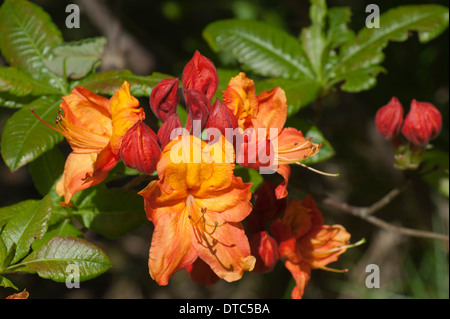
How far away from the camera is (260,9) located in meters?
3.20

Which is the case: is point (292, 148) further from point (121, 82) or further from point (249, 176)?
point (121, 82)

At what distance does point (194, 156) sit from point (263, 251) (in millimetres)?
434

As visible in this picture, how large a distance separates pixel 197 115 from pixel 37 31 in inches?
31.6

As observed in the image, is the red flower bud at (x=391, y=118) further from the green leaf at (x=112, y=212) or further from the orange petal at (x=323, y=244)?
the green leaf at (x=112, y=212)

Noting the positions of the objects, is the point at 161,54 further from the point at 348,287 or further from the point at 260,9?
the point at 348,287

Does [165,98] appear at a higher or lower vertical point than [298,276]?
higher

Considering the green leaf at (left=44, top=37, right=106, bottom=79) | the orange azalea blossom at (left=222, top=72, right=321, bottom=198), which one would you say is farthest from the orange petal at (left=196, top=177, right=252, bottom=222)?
the green leaf at (left=44, top=37, right=106, bottom=79)

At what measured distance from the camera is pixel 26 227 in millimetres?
1442

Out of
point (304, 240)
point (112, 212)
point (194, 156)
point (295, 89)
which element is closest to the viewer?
point (194, 156)

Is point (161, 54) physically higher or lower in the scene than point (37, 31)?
lower

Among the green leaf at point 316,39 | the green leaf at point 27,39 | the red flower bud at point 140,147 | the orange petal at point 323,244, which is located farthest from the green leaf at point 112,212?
the green leaf at point 316,39

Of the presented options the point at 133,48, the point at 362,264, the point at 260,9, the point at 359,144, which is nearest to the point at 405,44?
the point at 359,144

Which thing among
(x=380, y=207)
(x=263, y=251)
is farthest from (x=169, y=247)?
(x=380, y=207)

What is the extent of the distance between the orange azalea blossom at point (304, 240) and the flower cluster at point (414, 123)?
0.44 m
